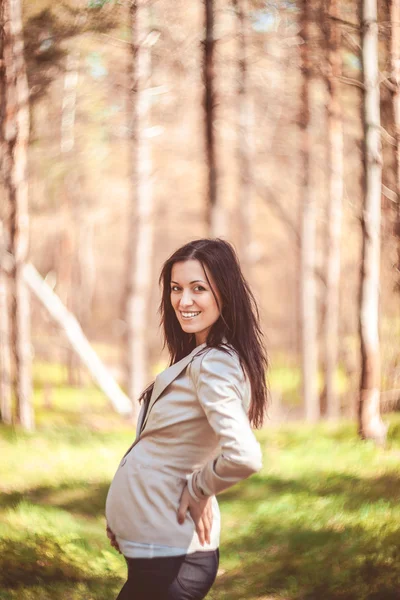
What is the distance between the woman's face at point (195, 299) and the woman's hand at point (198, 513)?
571 millimetres

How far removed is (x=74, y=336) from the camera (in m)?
9.53

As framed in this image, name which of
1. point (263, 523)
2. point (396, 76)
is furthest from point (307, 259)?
point (263, 523)

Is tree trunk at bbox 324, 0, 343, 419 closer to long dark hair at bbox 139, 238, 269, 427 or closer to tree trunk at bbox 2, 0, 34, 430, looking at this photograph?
tree trunk at bbox 2, 0, 34, 430

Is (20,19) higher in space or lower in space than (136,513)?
higher

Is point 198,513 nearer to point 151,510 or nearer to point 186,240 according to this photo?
point 151,510

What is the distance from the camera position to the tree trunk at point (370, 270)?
19.2 ft

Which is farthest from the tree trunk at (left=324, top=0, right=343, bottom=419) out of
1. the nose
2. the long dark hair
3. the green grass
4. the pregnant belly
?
the pregnant belly

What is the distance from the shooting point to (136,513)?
7.14 feet

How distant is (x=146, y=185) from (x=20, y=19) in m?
4.13

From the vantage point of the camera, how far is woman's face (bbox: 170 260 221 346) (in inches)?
90.9

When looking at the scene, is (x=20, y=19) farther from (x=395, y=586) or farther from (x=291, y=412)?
(x=291, y=412)

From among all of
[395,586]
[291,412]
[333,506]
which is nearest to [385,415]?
[333,506]

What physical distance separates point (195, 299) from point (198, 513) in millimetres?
727

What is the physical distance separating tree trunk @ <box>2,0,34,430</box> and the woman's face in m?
4.95
